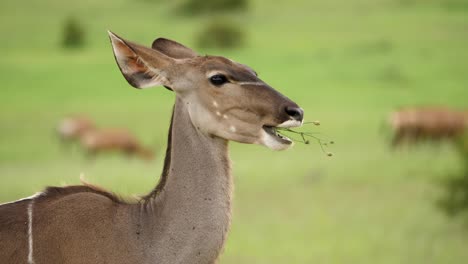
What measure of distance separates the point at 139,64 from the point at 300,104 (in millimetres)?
19231

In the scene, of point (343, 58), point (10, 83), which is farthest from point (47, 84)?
point (343, 58)

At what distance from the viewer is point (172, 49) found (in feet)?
17.3

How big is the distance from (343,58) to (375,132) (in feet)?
32.7

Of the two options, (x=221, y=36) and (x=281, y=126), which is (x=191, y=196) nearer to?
(x=281, y=126)

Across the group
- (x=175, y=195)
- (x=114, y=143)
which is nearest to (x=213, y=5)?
(x=114, y=143)

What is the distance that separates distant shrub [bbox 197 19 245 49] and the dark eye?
28495 millimetres

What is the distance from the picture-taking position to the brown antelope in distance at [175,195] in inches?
185

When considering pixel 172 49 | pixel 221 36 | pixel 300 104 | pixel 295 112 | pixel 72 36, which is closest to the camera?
pixel 295 112

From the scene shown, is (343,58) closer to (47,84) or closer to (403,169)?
(47,84)

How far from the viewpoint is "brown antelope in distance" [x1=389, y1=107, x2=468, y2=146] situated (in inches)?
731

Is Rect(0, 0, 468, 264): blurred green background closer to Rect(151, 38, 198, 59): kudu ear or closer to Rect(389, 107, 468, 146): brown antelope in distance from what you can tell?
Rect(389, 107, 468, 146): brown antelope in distance

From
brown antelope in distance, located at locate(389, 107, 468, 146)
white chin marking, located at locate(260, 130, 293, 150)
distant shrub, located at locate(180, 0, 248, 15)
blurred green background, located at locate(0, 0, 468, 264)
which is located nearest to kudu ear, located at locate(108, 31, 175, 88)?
white chin marking, located at locate(260, 130, 293, 150)

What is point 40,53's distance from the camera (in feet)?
108

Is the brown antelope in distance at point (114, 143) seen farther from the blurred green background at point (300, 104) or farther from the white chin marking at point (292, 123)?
the white chin marking at point (292, 123)
